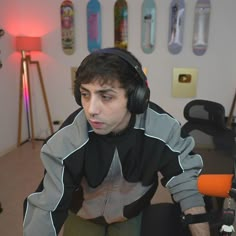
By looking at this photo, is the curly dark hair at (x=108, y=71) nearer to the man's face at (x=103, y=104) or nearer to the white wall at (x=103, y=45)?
the man's face at (x=103, y=104)

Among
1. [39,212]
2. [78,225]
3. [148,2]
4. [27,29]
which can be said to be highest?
[148,2]

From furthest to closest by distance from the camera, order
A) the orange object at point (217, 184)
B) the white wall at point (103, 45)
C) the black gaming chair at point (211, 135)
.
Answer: the white wall at point (103, 45) → the black gaming chair at point (211, 135) → the orange object at point (217, 184)

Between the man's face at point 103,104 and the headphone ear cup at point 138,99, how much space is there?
0.06 ft

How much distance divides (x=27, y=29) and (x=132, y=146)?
2907 millimetres

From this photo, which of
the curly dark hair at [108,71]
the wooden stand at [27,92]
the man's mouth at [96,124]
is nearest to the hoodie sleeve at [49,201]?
the man's mouth at [96,124]

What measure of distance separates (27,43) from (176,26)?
1617 millimetres

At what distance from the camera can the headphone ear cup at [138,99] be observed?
859mm

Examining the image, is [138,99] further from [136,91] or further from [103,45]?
[103,45]

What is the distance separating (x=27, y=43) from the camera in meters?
3.14

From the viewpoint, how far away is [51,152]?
34.6 inches

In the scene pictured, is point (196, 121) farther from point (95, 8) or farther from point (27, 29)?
point (27, 29)

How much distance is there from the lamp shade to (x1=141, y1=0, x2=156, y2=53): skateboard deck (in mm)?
1194

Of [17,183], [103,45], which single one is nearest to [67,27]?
[103,45]

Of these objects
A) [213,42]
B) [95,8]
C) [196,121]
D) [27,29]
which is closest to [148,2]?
[95,8]
